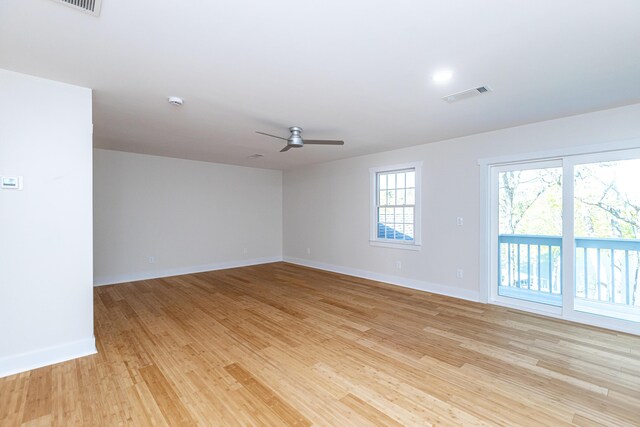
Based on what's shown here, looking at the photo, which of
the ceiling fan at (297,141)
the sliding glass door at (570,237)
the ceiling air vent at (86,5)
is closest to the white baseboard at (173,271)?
the ceiling fan at (297,141)

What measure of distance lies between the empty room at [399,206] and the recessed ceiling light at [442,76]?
20 millimetres

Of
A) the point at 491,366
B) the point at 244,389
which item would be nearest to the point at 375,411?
the point at 244,389

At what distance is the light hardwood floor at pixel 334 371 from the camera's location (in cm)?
183

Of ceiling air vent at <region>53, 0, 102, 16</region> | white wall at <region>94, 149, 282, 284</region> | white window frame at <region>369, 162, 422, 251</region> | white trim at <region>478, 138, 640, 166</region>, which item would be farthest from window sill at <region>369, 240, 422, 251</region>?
ceiling air vent at <region>53, 0, 102, 16</region>

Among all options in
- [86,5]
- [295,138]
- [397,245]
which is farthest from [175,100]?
[397,245]

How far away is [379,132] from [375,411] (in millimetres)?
3382

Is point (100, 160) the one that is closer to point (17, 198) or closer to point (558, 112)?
point (17, 198)

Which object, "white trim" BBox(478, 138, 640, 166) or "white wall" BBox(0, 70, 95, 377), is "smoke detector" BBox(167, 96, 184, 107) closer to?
"white wall" BBox(0, 70, 95, 377)

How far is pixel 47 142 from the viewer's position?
2453 millimetres

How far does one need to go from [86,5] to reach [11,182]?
5.61 ft

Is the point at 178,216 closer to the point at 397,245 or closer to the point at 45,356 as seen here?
the point at 45,356

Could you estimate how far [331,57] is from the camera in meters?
2.11

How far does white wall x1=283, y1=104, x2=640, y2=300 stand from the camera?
3.51 m

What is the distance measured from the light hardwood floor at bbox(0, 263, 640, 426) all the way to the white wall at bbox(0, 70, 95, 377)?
0.25 meters
